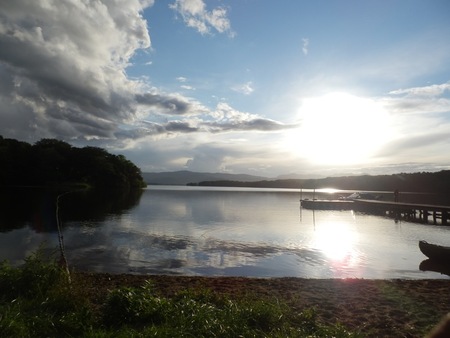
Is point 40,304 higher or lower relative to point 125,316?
higher

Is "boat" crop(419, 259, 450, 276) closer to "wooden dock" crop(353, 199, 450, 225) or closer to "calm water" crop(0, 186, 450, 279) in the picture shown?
"calm water" crop(0, 186, 450, 279)

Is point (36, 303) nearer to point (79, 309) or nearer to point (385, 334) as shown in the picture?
point (79, 309)

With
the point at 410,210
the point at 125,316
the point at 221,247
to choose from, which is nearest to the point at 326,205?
the point at 410,210

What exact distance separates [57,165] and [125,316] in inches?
5487

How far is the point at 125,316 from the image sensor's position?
28.8ft

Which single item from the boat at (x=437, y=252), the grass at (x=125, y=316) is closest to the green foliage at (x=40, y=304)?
the grass at (x=125, y=316)

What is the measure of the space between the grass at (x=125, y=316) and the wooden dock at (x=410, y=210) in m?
53.1

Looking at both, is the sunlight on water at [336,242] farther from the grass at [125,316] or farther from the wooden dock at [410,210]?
the wooden dock at [410,210]

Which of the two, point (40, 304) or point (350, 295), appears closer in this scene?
point (40, 304)

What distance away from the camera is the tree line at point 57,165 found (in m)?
123

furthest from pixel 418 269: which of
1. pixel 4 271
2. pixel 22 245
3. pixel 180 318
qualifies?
pixel 22 245

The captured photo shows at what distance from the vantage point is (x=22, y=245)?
2453 cm

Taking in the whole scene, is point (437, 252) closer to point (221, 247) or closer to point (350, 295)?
point (350, 295)

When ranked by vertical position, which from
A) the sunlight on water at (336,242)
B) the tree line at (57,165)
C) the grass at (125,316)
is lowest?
the sunlight on water at (336,242)
